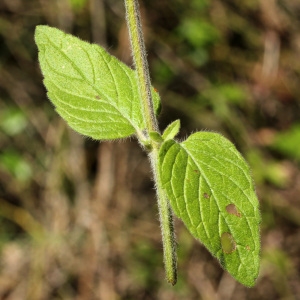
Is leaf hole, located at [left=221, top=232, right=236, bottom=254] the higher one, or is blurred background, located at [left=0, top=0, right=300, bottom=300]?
leaf hole, located at [left=221, top=232, right=236, bottom=254]

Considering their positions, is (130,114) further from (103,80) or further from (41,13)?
(41,13)

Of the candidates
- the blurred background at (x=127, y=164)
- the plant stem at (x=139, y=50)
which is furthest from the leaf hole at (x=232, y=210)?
the blurred background at (x=127, y=164)

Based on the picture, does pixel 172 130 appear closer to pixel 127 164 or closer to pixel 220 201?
pixel 220 201

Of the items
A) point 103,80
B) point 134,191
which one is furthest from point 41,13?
point 103,80

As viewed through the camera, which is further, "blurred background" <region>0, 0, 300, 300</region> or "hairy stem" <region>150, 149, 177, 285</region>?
"blurred background" <region>0, 0, 300, 300</region>

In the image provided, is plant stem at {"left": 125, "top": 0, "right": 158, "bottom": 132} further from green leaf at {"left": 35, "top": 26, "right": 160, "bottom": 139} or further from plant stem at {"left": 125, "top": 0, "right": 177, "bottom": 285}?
green leaf at {"left": 35, "top": 26, "right": 160, "bottom": 139}

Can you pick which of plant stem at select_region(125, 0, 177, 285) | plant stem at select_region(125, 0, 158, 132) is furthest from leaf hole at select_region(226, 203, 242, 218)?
plant stem at select_region(125, 0, 158, 132)

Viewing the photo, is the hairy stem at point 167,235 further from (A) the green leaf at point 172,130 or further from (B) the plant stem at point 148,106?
(A) the green leaf at point 172,130
